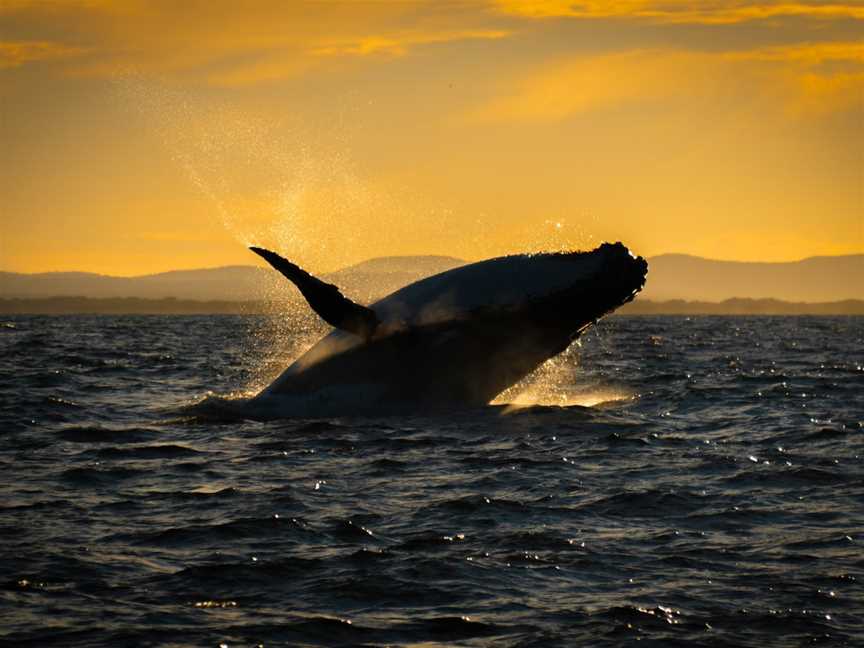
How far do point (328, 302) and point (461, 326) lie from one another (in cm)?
164

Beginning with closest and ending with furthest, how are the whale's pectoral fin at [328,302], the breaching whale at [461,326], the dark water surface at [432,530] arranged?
1. the dark water surface at [432,530]
2. the whale's pectoral fin at [328,302]
3. the breaching whale at [461,326]

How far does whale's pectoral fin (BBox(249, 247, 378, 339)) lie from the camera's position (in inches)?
498

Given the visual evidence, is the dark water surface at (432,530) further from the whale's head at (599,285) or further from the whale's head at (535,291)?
the whale's head at (599,285)

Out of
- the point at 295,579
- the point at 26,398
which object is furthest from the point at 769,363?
the point at 295,579

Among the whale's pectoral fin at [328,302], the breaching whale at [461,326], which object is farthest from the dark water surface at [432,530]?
the whale's pectoral fin at [328,302]

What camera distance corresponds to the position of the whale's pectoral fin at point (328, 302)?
12.7 meters

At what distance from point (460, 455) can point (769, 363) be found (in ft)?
81.2

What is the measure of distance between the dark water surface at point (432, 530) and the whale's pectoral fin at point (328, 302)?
120 centimetres

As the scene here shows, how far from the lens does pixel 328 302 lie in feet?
43.1

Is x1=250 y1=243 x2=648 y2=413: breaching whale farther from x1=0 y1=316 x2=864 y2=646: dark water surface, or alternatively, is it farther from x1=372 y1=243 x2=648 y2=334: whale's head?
x1=0 y1=316 x2=864 y2=646: dark water surface

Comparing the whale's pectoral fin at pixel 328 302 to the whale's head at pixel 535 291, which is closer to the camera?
the whale's pectoral fin at pixel 328 302

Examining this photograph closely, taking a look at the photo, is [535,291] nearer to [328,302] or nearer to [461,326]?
[461,326]

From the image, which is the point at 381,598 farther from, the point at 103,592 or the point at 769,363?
the point at 769,363

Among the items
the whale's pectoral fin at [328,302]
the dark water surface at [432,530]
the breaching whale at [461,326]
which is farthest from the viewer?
the breaching whale at [461,326]
